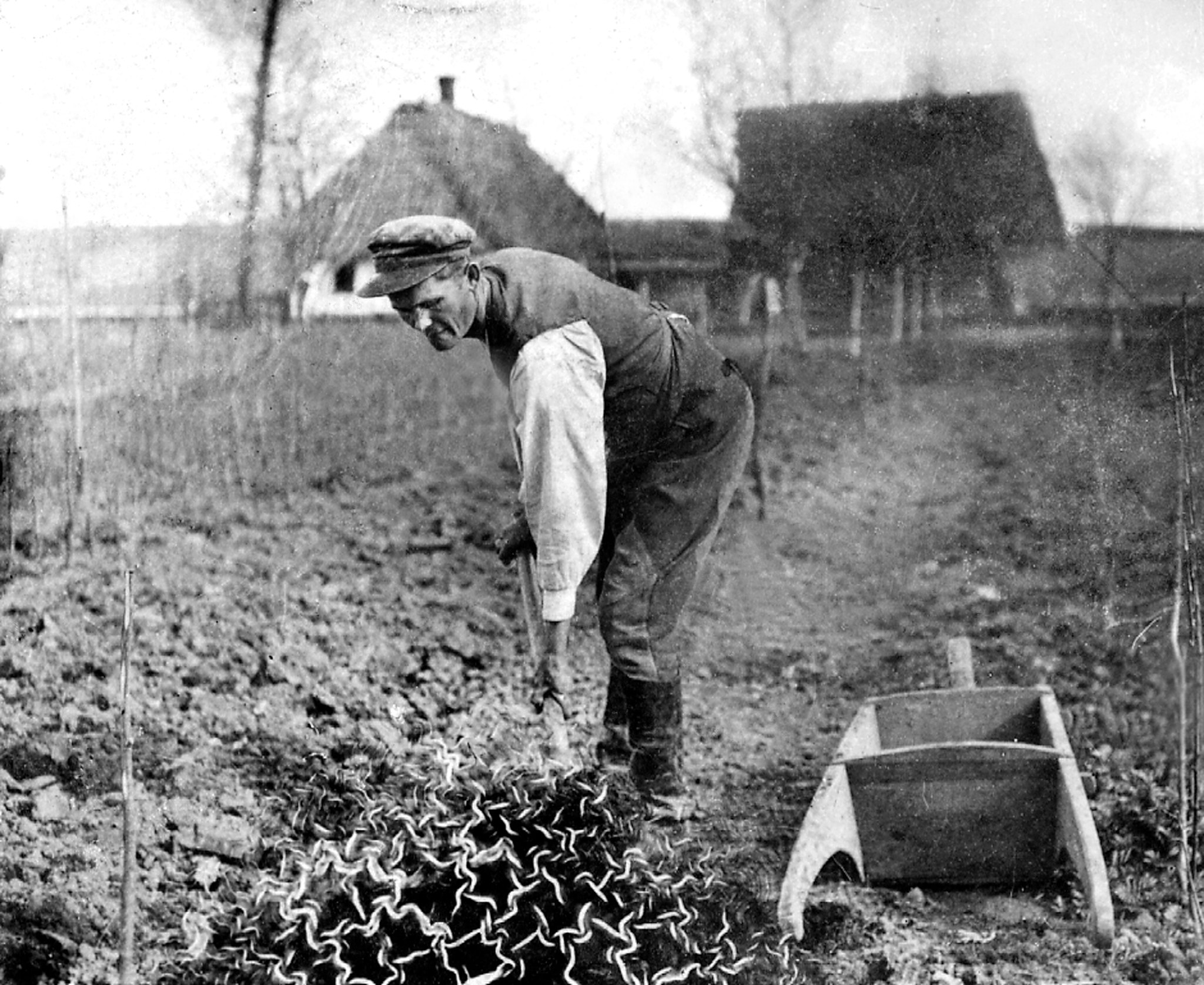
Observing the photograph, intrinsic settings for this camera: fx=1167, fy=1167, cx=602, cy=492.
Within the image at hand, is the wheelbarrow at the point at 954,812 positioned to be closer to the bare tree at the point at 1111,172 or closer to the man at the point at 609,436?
the man at the point at 609,436

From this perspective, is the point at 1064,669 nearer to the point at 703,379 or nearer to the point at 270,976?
the point at 703,379

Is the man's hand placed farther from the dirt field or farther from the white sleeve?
the dirt field

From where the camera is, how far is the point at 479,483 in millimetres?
4500

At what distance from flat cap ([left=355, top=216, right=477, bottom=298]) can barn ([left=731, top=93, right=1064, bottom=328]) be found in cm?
118

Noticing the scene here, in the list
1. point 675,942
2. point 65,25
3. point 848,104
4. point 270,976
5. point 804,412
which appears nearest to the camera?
point 270,976

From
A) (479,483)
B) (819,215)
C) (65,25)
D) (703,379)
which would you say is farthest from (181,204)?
(819,215)

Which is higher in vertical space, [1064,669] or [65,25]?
[65,25]

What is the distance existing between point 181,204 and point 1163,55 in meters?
3.26

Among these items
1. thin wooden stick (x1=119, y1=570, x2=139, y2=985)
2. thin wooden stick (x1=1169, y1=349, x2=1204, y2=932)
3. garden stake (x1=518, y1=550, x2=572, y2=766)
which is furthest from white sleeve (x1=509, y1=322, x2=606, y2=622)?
thin wooden stick (x1=1169, y1=349, x2=1204, y2=932)

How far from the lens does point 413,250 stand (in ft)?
10.9

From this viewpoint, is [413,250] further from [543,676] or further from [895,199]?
[895,199]

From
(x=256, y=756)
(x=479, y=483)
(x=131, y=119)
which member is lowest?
(x=256, y=756)

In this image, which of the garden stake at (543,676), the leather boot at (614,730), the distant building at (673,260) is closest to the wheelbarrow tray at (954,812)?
the leather boot at (614,730)

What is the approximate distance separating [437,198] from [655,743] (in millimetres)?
1928
